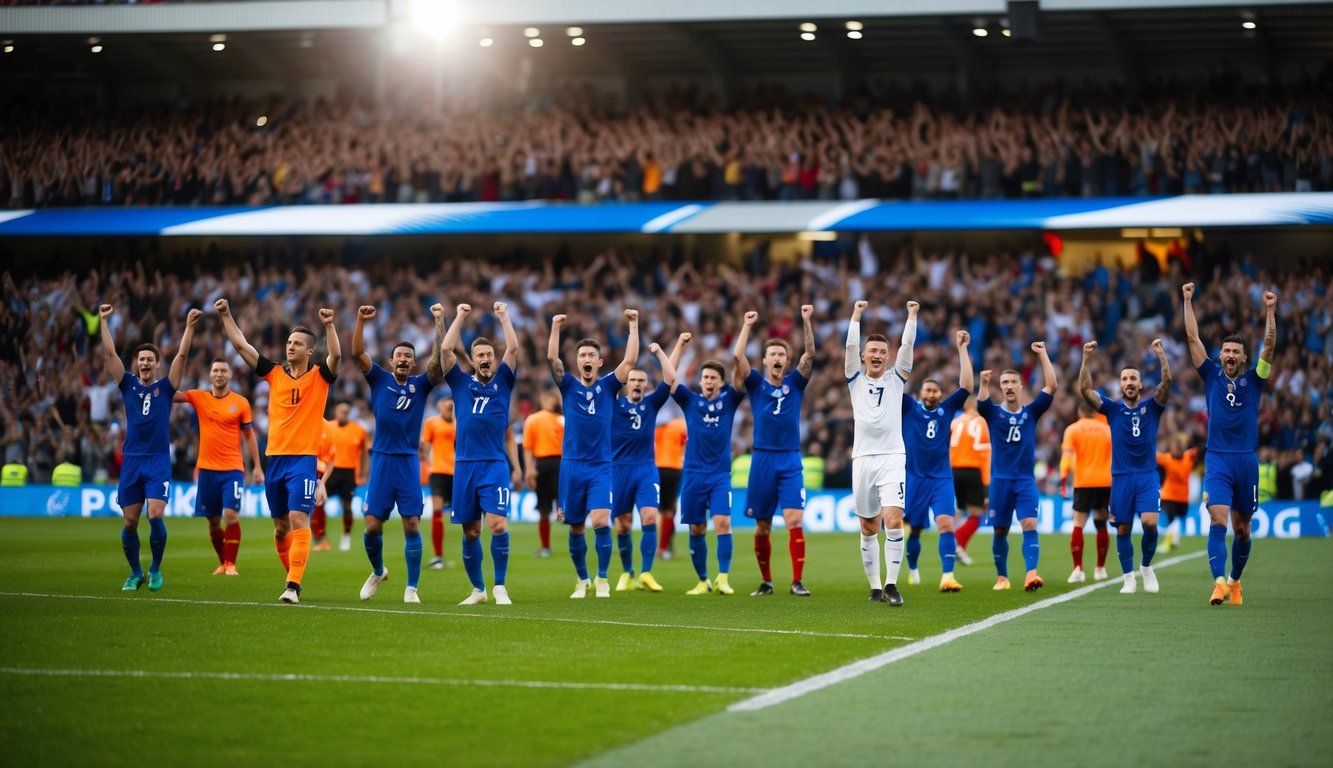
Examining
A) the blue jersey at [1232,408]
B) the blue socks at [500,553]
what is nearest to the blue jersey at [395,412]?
the blue socks at [500,553]

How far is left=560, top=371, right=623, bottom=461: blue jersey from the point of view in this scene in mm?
15914

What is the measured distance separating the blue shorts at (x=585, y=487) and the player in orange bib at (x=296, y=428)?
98.2 inches

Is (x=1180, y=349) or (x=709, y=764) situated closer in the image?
(x=709, y=764)

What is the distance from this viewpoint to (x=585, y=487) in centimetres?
1595

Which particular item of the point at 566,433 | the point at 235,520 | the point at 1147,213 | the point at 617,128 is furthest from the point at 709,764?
the point at 617,128

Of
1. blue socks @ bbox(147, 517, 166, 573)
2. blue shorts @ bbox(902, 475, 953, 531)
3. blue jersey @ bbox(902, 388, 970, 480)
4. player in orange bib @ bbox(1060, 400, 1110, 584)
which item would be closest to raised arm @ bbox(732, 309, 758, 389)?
blue jersey @ bbox(902, 388, 970, 480)

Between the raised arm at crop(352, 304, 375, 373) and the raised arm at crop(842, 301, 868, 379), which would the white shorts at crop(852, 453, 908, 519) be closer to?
the raised arm at crop(842, 301, 868, 379)

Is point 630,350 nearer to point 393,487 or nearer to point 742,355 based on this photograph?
point 742,355

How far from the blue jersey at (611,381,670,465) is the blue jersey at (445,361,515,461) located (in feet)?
8.11

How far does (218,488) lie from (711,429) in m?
5.55

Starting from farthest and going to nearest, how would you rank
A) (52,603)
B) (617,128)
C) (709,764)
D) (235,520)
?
(617,128) → (235,520) → (52,603) → (709,764)

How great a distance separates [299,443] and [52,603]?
101 inches

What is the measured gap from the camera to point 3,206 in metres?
40.7

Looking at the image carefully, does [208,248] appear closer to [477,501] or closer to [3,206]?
[3,206]
